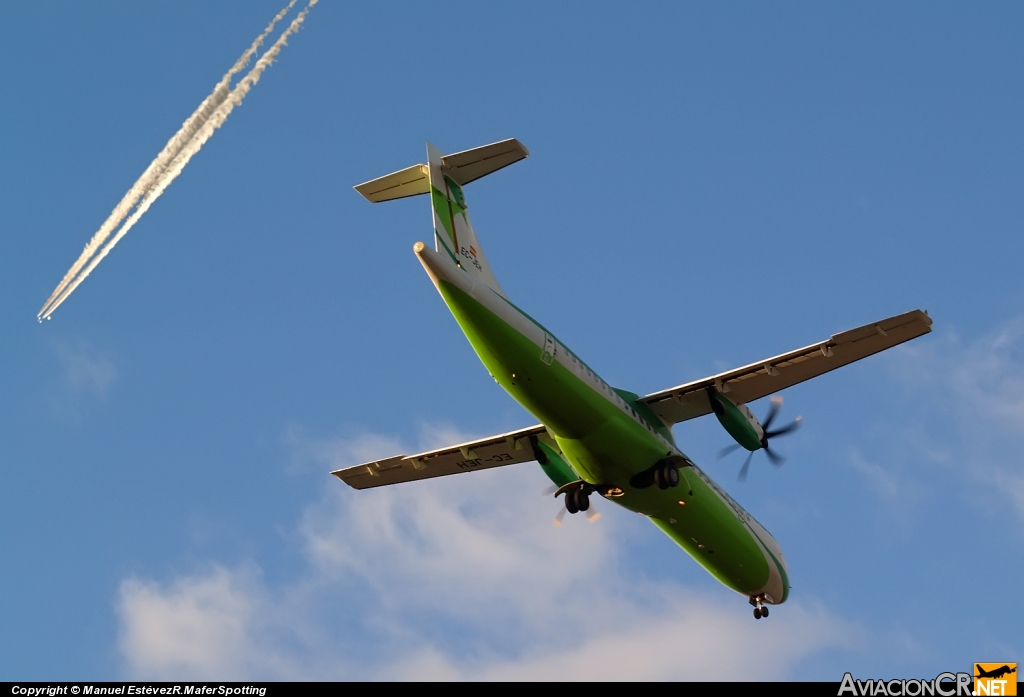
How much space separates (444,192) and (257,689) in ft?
37.2

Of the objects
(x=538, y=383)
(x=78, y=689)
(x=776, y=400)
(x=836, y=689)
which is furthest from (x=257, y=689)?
(x=776, y=400)

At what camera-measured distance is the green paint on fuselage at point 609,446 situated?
70.9 feet

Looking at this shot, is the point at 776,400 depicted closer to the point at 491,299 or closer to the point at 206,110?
the point at 491,299

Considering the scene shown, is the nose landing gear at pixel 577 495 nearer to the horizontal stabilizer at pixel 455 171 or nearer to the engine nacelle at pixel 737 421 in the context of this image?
the engine nacelle at pixel 737 421

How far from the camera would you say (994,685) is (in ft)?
70.3

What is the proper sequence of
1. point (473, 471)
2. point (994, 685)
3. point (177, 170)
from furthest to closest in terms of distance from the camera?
point (473, 471) → point (994, 685) → point (177, 170)

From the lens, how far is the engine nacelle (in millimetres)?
25047

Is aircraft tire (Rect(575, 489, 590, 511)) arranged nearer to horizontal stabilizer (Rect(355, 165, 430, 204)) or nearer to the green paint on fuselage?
the green paint on fuselage

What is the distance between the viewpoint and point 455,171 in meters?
25.5

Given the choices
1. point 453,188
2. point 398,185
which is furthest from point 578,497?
point 398,185

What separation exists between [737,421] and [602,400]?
350 centimetres

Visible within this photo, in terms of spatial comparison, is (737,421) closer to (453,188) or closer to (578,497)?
(578,497)

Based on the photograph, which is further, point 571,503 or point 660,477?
point 571,503

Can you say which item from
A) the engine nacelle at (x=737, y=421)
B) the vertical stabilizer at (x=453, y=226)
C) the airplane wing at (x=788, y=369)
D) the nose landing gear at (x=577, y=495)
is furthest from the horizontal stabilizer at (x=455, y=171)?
the nose landing gear at (x=577, y=495)
